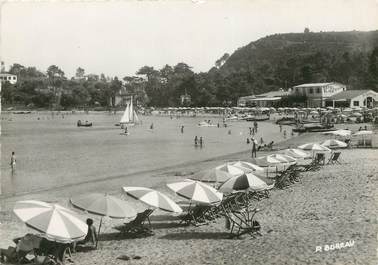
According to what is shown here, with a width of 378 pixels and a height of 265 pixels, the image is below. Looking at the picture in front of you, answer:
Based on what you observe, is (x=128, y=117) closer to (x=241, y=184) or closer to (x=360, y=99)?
(x=360, y=99)

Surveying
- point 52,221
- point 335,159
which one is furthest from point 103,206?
point 335,159

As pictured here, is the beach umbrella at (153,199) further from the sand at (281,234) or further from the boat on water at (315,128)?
the boat on water at (315,128)

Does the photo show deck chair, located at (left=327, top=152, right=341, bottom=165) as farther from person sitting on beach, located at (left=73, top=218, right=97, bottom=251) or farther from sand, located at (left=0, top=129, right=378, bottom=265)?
person sitting on beach, located at (left=73, top=218, right=97, bottom=251)

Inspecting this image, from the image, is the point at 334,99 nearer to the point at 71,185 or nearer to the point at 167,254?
the point at 71,185

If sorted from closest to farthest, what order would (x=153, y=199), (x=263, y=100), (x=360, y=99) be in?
1. (x=153, y=199)
2. (x=360, y=99)
3. (x=263, y=100)

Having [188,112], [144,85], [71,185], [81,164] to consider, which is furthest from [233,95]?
[71,185]

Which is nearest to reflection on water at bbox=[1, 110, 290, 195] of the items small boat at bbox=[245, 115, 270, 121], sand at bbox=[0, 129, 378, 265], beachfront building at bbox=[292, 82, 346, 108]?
sand at bbox=[0, 129, 378, 265]
